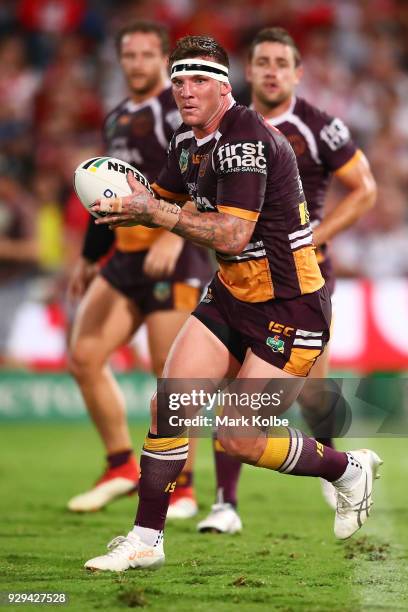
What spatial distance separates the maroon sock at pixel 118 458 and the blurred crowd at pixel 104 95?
494 centimetres

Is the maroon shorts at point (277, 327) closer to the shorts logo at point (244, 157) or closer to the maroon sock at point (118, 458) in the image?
the shorts logo at point (244, 157)

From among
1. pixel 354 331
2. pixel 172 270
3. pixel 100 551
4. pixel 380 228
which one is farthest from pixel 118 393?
pixel 380 228

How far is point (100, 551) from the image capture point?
5.55m

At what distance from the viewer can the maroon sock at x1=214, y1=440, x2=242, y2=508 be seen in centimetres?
634

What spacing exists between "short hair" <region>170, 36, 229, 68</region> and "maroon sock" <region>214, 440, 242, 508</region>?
7.70 ft

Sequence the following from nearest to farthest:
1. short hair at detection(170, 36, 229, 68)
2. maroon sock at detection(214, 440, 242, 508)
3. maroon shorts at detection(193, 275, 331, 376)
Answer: short hair at detection(170, 36, 229, 68)
maroon shorts at detection(193, 275, 331, 376)
maroon sock at detection(214, 440, 242, 508)

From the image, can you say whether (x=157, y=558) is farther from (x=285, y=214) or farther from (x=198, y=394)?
(x=285, y=214)

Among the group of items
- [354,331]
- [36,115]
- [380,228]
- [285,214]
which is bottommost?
[354,331]

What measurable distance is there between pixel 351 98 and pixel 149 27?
7.71m

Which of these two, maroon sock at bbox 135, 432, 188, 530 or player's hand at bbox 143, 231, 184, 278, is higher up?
player's hand at bbox 143, 231, 184, 278

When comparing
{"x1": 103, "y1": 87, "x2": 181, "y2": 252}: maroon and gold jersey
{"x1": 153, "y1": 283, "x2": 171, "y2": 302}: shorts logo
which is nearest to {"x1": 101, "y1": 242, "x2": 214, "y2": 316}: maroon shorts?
{"x1": 153, "y1": 283, "x2": 171, "y2": 302}: shorts logo

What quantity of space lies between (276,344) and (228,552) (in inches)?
47.1

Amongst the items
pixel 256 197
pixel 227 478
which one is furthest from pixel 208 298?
pixel 227 478

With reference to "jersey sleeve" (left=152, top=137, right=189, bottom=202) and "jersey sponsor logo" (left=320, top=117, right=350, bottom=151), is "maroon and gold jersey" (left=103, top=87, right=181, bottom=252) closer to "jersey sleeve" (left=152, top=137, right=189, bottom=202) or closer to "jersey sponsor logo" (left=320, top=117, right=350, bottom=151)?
Result: "jersey sponsor logo" (left=320, top=117, right=350, bottom=151)
